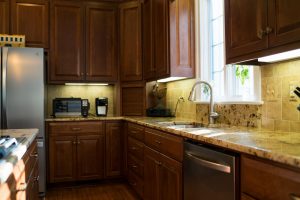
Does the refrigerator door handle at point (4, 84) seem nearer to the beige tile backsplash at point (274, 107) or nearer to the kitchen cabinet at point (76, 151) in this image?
the kitchen cabinet at point (76, 151)

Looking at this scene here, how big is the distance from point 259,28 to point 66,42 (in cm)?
301

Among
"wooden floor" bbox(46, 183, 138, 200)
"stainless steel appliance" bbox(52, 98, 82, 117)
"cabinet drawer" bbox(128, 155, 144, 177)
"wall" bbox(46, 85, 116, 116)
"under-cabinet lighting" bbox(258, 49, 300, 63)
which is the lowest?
"wooden floor" bbox(46, 183, 138, 200)

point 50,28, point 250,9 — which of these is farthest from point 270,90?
point 50,28

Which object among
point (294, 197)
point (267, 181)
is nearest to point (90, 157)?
point (267, 181)

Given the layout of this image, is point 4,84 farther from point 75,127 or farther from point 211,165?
point 211,165

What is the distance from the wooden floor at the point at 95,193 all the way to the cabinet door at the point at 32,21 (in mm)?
1955

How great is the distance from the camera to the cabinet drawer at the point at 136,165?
3047 millimetres

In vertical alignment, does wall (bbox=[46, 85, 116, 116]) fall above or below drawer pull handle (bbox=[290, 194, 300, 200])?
above

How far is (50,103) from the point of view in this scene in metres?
4.27

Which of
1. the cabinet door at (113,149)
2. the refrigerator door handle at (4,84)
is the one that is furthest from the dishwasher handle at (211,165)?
the refrigerator door handle at (4,84)

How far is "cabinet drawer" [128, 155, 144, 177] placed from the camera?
305 cm

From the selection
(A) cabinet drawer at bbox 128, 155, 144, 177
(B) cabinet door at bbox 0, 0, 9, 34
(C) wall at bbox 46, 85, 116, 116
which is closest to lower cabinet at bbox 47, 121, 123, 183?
(A) cabinet drawer at bbox 128, 155, 144, 177

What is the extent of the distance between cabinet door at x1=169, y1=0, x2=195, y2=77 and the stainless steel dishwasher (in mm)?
1321

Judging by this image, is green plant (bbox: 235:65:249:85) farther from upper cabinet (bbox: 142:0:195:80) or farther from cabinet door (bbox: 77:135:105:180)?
cabinet door (bbox: 77:135:105:180)
